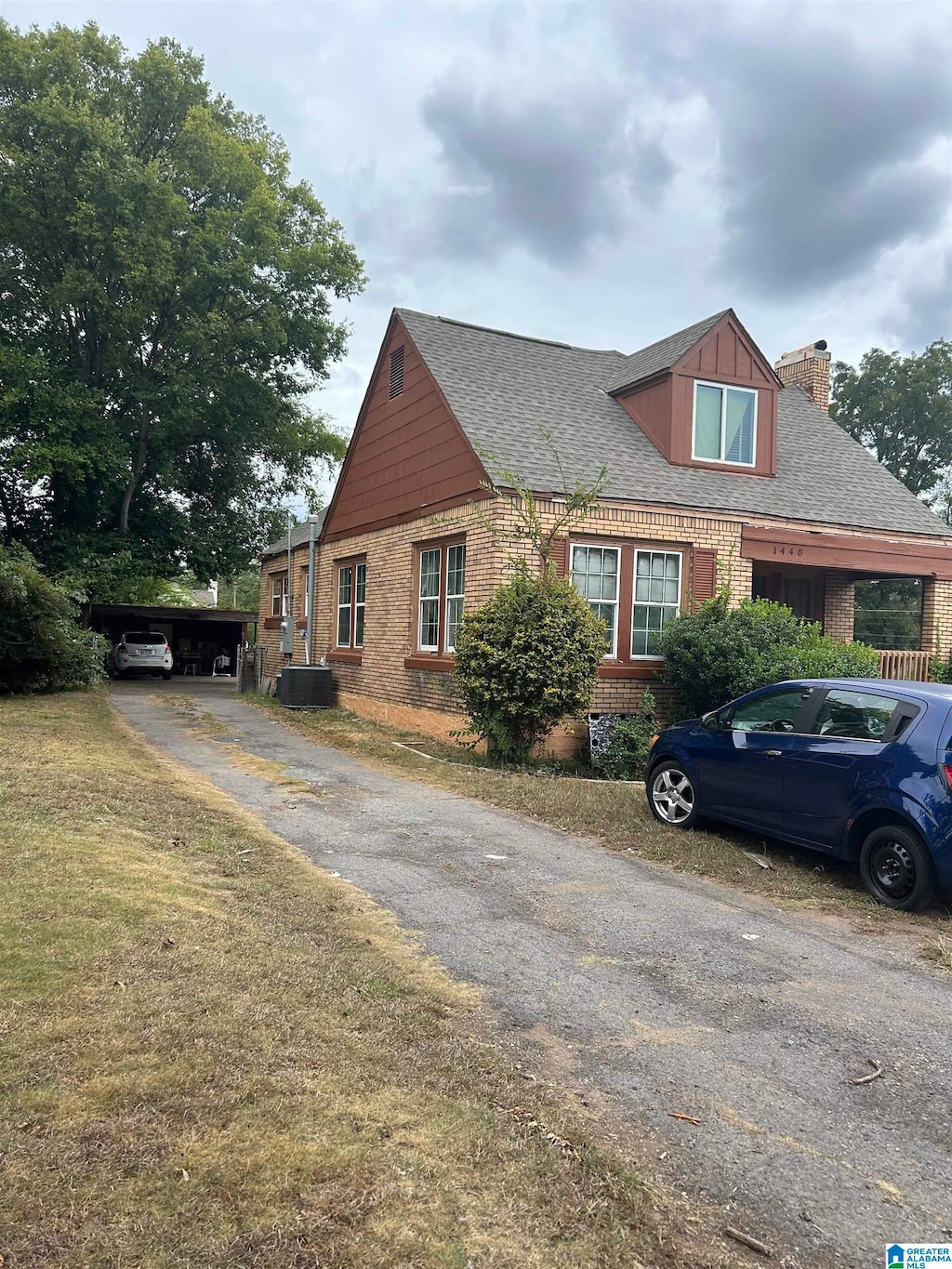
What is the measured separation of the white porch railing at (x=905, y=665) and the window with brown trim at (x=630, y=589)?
405cm

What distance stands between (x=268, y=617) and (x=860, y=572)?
16518mm

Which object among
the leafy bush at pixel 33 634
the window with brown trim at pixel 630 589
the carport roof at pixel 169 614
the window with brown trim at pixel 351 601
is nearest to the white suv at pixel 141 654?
the carport roof at pixel 169 614

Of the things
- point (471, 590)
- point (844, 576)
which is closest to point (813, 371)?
point (844, 576)

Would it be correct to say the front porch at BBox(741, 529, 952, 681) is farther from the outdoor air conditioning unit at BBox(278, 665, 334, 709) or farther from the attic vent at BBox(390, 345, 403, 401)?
the outdoor air conditioning unit at BBox(278, 665, 334, 709)

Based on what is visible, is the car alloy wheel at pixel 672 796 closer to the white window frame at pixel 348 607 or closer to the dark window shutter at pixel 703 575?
the dark window shutter at pixel 703 575

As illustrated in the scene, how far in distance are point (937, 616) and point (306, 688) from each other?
12571mm

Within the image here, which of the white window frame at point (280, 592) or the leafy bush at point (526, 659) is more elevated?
the white window frame at point (280, 592)

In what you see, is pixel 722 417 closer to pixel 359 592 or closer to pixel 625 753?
pixel 625 753

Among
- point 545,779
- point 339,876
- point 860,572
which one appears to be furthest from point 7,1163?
point 860,572

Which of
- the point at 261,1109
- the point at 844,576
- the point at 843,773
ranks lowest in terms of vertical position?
the point at 261,1109

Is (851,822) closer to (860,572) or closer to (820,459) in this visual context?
(860,572)

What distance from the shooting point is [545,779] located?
36.4ft

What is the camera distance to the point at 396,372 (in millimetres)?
17172

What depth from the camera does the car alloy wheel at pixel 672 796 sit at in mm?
8414
